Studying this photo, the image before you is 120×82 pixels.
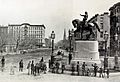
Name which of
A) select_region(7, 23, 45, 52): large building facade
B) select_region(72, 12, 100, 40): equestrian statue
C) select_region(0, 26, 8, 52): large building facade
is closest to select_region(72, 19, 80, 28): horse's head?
select_region(72, 12, 100, 40): equestrian statue

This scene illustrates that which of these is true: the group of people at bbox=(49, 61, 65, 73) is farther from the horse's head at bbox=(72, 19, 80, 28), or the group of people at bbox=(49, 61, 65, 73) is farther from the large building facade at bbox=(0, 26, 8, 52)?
the large building facade at bbox=(0, 26, 8, 52)

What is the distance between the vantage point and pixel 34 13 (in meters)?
2.80

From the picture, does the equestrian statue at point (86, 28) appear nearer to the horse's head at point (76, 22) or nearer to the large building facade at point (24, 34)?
the horse's head at point (76, 22)

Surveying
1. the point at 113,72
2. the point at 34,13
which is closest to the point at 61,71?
the point at 113,72

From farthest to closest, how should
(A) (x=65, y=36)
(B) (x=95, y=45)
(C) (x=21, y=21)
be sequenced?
(B) (x=95, y=45), (A) (x=65, y=36), (C) (x=21, y=21)

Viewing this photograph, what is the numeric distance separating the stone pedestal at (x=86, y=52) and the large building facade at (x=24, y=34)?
578 mm

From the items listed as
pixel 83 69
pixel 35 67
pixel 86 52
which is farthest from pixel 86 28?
pixel 35 67

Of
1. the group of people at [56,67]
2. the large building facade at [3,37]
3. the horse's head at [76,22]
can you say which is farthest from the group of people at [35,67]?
the horse's head at [76,22]

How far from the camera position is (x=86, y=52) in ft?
11.2

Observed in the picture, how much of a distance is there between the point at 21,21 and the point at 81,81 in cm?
69

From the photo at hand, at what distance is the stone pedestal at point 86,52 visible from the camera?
3.38m

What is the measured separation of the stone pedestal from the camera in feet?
11.1

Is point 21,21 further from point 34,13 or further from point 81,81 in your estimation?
point 81,81

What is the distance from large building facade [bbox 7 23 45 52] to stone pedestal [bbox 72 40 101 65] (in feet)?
1.90
